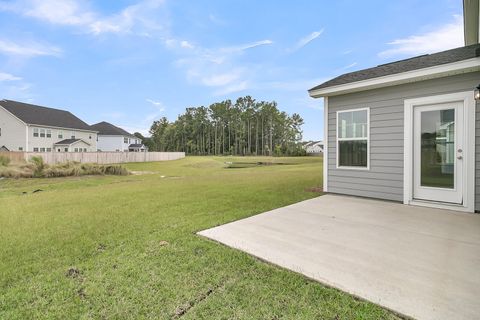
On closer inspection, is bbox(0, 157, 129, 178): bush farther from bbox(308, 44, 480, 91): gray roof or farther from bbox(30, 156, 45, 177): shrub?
bbox(308, 44, 480, 91): gray roof

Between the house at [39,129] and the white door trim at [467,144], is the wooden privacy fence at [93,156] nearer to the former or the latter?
the house at [39,129]

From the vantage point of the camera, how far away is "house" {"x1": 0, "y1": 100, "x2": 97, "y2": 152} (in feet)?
80.0

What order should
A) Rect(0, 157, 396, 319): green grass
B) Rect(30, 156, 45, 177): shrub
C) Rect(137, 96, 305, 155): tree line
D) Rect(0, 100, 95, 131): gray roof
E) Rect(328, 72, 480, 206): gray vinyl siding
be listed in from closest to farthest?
Rect(0, 157, 396, 319): green grass → Rect(328, 72, 480, 206): gray vinyl siding → Rect(30, 156, 45, 177): shrub → Rect(0, 100, 95, 131): gray roof → Rect(137, 96, 305, 155): tree line

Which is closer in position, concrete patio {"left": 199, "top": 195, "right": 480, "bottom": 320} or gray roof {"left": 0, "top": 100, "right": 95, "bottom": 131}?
concrete patio {"left": 199, "top": 195, "right": 480, "bottom": 320}

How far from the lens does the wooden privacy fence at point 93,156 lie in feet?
57.3

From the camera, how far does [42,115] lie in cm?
2725

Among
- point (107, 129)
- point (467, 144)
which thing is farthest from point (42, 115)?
point (467, 144)

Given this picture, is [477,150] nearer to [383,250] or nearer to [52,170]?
[383,250]

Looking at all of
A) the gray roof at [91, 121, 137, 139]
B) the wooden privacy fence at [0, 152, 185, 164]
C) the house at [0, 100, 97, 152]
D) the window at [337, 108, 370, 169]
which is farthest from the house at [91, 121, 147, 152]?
the window at [337, 108, 370, 169]

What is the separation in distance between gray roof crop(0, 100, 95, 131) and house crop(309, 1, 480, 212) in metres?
31.0

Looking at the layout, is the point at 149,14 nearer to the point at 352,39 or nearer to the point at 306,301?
the point at 352,39

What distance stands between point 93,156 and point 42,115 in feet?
39.7

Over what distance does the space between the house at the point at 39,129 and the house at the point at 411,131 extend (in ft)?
100.0

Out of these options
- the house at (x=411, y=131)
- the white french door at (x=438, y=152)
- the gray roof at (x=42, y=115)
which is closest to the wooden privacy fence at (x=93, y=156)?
the gray roof at (x=42, y=115)
